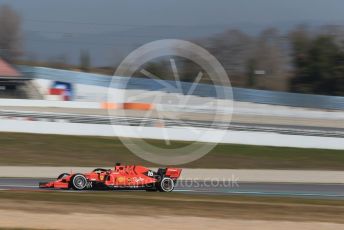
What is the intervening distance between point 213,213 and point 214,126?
20.2 m

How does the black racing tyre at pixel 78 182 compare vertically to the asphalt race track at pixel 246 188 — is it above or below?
below

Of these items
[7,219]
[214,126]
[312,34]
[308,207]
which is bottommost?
[7,219]

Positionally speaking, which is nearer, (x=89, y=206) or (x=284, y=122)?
(x=89, y=206)

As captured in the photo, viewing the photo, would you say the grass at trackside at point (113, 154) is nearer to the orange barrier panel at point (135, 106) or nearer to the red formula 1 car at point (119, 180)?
the red formula 1 car at point (119, 180)

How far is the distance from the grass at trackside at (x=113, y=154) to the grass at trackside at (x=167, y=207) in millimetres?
13045

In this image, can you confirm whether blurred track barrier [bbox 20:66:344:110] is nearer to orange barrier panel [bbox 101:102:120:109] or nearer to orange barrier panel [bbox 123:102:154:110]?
orange barrier panel [bbox 123:102:154:110]

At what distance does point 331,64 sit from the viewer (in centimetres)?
7031

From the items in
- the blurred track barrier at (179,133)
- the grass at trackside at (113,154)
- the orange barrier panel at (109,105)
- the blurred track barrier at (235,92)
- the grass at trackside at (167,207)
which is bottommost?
the grass at trackside at (167,207)

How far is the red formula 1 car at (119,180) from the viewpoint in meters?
17.2

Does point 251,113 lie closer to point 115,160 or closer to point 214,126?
point 214,126

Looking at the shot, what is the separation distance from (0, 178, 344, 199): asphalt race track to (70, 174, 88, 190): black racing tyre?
118 centimetres

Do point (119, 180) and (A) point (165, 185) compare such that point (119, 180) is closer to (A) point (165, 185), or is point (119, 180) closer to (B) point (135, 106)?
(A) point (165, 185)

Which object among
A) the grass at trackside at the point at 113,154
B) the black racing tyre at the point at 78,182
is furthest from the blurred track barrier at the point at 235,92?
the black racing tyre at the point at 78,182

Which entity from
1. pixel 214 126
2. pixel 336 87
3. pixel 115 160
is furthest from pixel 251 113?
pixel 336 87
